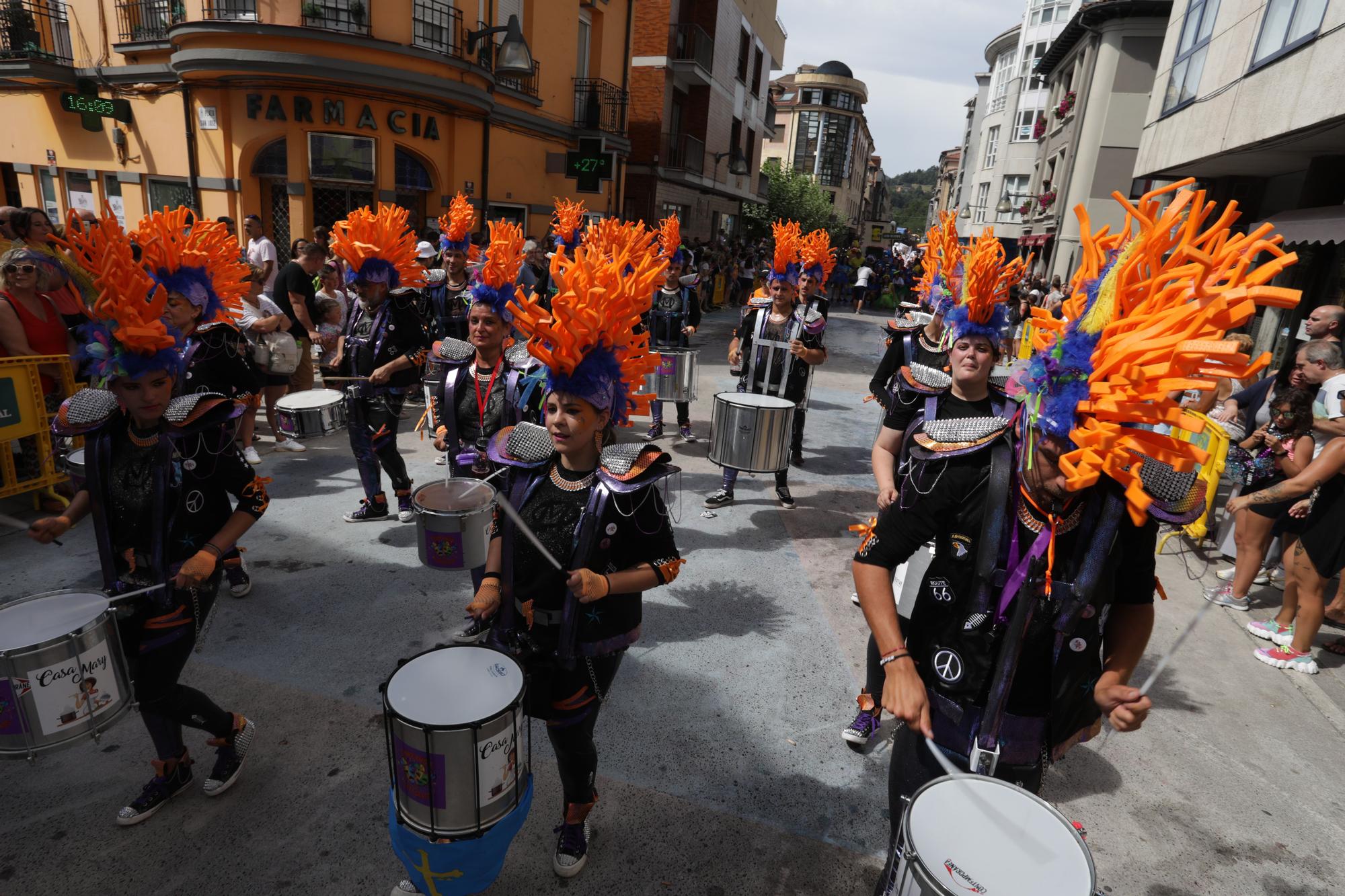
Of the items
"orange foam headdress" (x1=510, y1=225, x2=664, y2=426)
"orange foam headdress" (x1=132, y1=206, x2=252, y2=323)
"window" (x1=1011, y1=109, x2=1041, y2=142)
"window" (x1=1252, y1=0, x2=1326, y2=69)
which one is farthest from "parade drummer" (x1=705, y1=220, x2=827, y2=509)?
"window" (x1=1011, y1=109, x2=1041, y2=142)

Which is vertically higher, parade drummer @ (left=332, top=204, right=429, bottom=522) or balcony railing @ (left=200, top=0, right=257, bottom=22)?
balcony railing @ (left=200, top=0, right=257, bottom=22)

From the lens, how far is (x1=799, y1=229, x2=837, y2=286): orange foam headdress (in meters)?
7.34

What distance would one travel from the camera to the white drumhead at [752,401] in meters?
5.80

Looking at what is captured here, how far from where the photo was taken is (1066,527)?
2047mm

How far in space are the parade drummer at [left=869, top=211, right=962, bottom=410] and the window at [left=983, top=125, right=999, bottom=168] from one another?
121ft

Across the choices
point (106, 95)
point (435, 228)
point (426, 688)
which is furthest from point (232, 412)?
point (106, 95)

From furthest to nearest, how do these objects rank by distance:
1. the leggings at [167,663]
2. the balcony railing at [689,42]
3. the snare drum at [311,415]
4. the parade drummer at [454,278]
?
the balcony railing at [689,42] → the parade drummer at [454,278] → the snare drum at [311,415] → the leggings at [167,663]

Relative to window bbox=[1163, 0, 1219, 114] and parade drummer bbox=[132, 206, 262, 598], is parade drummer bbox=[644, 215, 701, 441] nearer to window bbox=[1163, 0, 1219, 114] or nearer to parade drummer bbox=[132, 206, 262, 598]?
parade drummer bbox=[132, 206, 262, 598]

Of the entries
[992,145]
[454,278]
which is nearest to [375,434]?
[454,278]

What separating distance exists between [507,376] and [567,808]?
2442mm

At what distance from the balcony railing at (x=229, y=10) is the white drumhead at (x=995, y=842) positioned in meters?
16.2

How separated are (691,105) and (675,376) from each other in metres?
21.8

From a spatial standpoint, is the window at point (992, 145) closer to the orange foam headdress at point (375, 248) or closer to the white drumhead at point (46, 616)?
the orange foam headdress at point (375, 248)

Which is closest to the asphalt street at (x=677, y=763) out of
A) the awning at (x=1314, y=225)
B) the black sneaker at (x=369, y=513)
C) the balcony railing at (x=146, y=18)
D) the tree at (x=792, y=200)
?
the black sneaker at (x=369, y=513)
